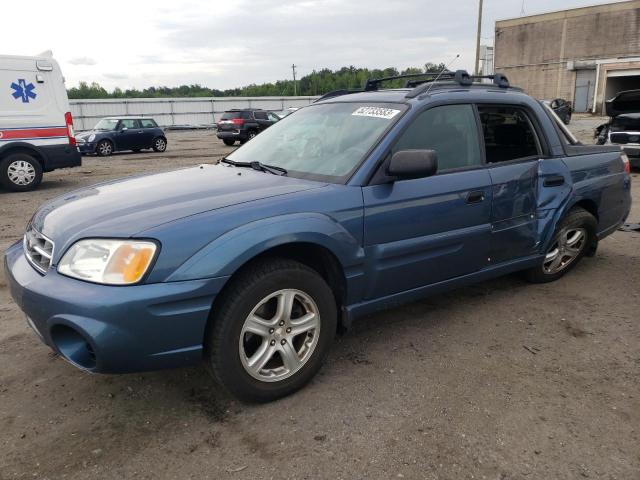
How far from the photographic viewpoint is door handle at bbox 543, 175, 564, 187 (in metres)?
3.97

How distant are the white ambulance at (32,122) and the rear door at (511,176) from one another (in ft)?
29.3

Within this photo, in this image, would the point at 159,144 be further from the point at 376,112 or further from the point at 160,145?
the point at 376,112

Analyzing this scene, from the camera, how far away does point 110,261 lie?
2.31 meters

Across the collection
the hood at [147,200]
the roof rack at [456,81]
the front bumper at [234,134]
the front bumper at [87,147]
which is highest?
the roof rack at [456,81]

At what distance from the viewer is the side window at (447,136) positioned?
10.7 feet

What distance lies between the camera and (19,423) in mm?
2568

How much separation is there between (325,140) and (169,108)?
115 ft

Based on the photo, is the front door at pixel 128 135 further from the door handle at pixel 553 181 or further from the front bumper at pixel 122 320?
the front bumper at pixel 122 320

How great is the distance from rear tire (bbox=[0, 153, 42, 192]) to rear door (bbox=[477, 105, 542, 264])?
9203 millimetres

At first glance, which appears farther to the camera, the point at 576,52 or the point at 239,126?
the point at 576,52

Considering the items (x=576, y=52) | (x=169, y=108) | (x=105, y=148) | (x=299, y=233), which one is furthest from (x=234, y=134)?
(x=576, y=52)

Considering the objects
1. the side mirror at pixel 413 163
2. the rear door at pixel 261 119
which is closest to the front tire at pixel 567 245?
the side mirror at pixel 413 163

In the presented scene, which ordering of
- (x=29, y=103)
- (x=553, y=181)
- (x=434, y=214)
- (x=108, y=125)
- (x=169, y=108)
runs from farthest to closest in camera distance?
(x=169, y=108)
(x=108, y=125)
(x=29, y=103)
(x=553, y=181)
(x=434, y=214)

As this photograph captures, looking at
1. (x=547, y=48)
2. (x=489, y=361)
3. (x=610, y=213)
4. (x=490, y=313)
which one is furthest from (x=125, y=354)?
(x=547, y=48)
